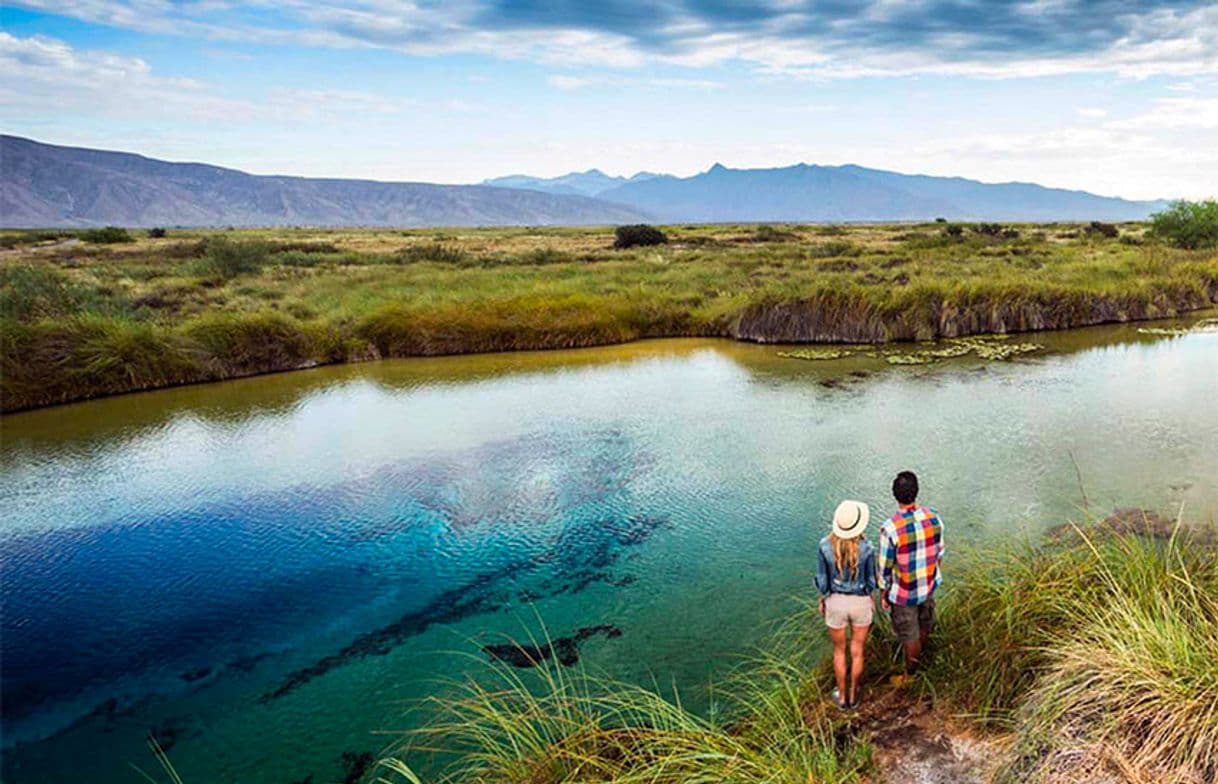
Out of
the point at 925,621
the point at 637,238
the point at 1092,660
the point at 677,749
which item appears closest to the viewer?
the point at 677,749

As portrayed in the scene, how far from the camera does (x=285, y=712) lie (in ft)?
17.6

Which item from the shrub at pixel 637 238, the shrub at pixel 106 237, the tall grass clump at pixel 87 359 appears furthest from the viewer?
the shrub at pixel 106 237

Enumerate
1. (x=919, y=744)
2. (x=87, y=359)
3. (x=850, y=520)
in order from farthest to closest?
(x=87, y=359) < (x=850, y=520) < (x=919, y=744)

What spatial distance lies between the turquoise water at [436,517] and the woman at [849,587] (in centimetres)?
122

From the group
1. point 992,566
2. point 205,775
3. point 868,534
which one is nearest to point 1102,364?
point 868,534

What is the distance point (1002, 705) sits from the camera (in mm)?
4172

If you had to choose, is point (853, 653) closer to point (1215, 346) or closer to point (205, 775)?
point (205, 775)

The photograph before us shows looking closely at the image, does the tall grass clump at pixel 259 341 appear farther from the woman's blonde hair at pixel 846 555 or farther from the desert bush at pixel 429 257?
the desert bush at pixel 429 257

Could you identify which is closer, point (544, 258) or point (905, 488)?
point (905, 488)

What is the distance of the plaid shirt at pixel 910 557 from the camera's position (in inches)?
176

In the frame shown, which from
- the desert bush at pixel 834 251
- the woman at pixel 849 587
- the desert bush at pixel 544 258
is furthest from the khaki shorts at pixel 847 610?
the desert bush at pixel 834 251

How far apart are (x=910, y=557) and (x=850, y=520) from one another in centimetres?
55

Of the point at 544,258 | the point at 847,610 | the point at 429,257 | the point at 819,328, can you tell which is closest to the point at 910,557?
the point at 847,610

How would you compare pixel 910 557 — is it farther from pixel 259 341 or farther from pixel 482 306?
pixel 482 306
